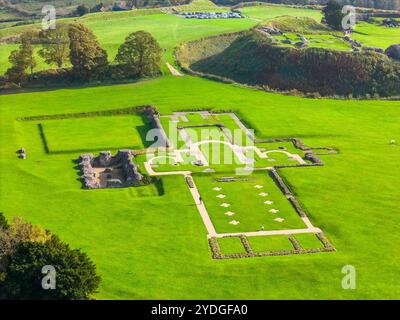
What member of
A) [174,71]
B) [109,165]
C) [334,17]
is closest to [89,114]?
[109,165]

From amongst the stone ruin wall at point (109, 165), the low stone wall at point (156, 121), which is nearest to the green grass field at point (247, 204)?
the stone ruin wall at point (109, 165)

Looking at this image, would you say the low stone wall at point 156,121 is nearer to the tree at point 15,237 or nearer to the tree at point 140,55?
the tree at point 140,55

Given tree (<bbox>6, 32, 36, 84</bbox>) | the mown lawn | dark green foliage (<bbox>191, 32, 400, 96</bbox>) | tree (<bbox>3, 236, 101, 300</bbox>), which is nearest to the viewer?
tree (<bbox>3, 236, 101, 300</bbox>)

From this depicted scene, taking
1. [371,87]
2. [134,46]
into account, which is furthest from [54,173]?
[371,87]

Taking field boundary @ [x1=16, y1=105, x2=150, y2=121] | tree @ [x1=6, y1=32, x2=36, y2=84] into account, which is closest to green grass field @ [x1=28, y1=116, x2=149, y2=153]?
field boundary @ [x1=16, y1=105, x2=150, y2=121]

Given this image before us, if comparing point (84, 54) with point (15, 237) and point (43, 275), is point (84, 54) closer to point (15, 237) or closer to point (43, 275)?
point (15, 237)

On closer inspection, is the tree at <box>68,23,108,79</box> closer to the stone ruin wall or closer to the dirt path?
the dirt path
